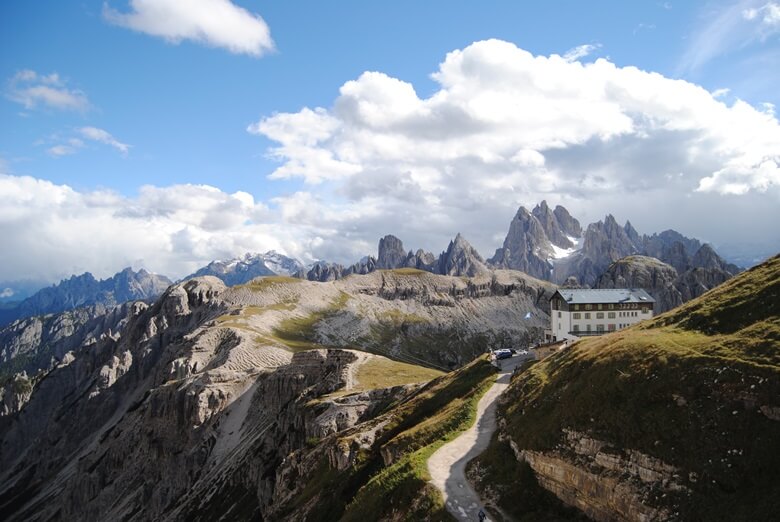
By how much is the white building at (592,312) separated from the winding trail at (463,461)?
38.0 m

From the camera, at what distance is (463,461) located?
1828 inches

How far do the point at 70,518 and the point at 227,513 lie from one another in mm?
98236

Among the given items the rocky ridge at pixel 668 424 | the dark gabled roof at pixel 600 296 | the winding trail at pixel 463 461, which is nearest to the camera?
the rocky ridge at pixel 668 424

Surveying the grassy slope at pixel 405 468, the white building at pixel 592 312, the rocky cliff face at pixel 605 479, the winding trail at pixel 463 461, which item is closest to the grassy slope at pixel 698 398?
the rocky cliff face at pixel 605 479

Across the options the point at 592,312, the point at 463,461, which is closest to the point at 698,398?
the point at 463,461

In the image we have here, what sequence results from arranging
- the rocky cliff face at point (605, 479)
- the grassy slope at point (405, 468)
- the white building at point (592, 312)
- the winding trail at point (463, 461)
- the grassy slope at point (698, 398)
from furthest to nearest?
1. the white building at point (592, 312)
2. the grassy slope at point (405, 468)
3. the winding trail at point (463, 461)
4. the rocky cliff face at point (605, 479)
5. the grassy slope at point (698, 398)

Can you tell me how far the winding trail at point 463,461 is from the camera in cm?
3919

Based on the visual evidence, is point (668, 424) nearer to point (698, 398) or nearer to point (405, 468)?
point (698, 398)

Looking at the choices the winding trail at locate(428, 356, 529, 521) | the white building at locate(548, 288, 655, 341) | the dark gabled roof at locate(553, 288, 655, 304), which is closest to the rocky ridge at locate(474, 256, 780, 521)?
the winding trail at locate(428, 356, 529, 521)

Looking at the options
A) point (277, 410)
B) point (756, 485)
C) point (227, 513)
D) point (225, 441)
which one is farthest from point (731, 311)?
point (225, 441)

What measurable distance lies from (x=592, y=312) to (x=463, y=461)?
59.6 metres

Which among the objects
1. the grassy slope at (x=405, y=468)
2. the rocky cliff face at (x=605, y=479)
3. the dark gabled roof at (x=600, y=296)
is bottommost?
the grassy slope at (x=405, y=468)

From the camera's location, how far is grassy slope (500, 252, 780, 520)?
91.4ft

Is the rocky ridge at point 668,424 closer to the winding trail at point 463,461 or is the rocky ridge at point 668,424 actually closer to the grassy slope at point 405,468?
the winding trail at point 463,461
